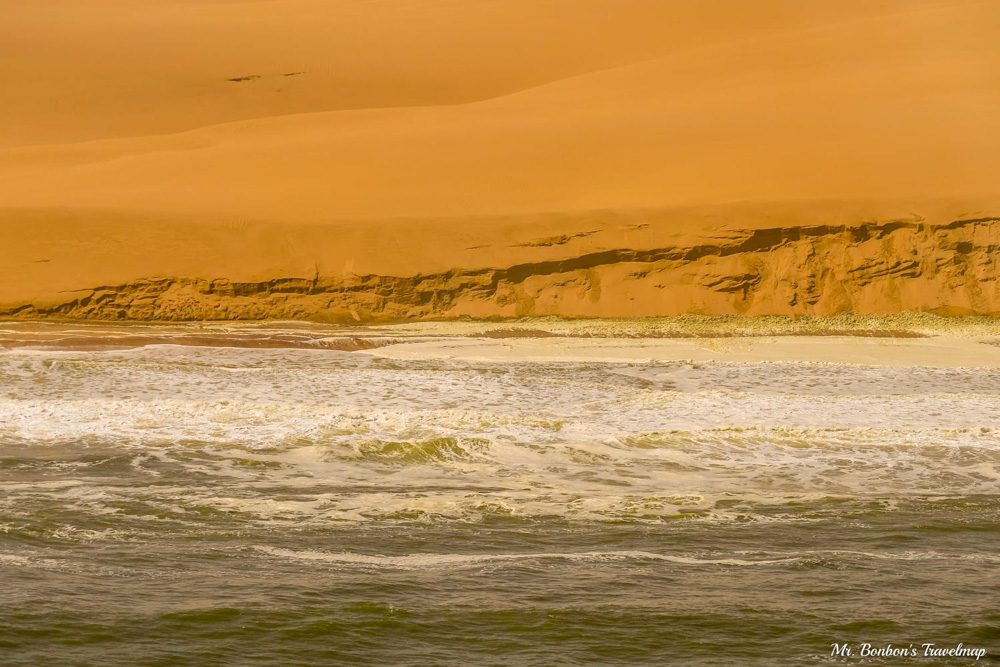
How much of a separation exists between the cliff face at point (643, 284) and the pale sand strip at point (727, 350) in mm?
1927

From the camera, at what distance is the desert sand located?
19422 millimetres

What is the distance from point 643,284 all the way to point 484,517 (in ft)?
39.7

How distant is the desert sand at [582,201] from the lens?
1942 centimetres

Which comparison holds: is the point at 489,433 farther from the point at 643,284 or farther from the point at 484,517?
the point at 643,284

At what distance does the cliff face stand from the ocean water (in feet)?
19.0

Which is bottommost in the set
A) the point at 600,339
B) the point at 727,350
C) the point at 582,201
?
the point at 727,350

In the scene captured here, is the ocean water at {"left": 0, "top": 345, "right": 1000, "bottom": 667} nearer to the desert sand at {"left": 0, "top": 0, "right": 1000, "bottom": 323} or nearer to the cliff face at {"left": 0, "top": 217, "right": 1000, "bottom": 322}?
the cliff face at {"left": 0, "top": 217, "right": 1000, "bottom": 322}

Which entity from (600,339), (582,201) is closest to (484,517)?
(600,339)

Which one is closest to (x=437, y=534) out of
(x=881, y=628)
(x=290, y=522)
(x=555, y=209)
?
(x=290, y=522)

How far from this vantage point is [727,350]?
1598 centimetres

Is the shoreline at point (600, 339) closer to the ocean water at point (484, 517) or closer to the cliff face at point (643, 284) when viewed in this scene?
the cliff face at point (643, 284)

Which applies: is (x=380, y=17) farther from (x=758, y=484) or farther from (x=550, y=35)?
(x=758, y=484)

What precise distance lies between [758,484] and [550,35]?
45.4 metres

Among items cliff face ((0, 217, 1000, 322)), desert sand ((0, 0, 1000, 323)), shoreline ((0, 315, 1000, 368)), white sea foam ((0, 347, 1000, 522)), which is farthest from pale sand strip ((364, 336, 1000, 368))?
desert sand ((0, 0, 1000, 323))
